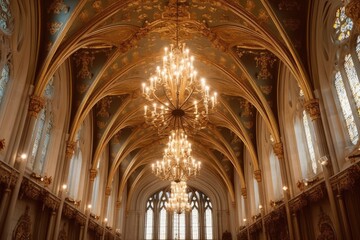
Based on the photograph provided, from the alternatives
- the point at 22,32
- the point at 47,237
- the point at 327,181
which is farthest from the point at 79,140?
the point at 327,181

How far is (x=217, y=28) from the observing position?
606 inches

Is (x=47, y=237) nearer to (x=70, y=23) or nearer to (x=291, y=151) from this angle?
(x=70, y=23)

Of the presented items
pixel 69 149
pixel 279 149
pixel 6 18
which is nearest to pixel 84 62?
pixel 69 149

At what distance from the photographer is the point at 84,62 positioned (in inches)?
654

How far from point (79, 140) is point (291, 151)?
1236 cm

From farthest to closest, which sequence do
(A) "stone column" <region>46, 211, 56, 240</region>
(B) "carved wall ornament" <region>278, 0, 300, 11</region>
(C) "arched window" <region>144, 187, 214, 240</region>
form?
(C) "arched window" <region>144, 187, 214, 240</region> < (A) "stone column" <region>46, 211, 56, 240</region> < (B) "carved wall ornament" <region>278, 0, 300, 11</region>

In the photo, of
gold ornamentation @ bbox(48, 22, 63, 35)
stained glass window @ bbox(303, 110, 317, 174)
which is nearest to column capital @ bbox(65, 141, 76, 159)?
gold ornamentation @ bbox(48, 22, 63, 35)

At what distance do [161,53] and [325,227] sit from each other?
11.7m

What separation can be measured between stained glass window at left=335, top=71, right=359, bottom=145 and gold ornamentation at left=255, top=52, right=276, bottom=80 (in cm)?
465

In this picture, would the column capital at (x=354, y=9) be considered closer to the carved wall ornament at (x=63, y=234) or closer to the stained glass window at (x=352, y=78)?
the stained glass window at (x=352, y=78)

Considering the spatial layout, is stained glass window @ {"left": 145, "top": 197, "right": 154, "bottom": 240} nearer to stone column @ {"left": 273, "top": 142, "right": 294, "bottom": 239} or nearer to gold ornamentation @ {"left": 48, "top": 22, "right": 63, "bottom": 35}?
stone column @ {"left": 273, "top": 142, "right": 294, "bottom": 239}

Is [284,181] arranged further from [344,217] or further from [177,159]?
[177,159]

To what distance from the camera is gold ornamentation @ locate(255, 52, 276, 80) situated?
1658 cm

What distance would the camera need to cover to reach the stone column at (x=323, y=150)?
10.9 m
